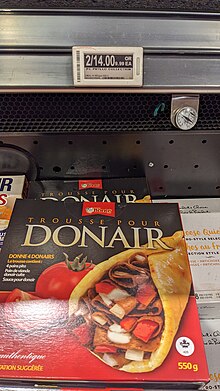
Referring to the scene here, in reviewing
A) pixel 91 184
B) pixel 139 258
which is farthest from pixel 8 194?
pixel 139 258

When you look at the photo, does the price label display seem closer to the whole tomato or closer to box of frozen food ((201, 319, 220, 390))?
the whole tomato

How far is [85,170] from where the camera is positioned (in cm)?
86

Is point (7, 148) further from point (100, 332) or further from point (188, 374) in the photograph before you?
point (188, 374)

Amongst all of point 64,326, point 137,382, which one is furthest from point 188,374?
point 64,326

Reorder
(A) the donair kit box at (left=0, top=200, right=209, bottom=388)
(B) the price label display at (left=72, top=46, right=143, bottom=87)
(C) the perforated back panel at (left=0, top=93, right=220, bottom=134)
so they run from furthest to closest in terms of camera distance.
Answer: (C) the perforated back panel at (left=0, top=93, right=220, bottom=134), (B) the price label display at (left=72, top=46, right=143, bottom=87), (A) the donair kit box at (left=0, top=200, right=209, bottom=388)

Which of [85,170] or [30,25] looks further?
[85,170]

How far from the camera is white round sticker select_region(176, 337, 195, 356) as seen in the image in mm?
507

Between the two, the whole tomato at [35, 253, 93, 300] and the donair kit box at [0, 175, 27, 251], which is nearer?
the whole tomato at [35, 253, 93, 300]

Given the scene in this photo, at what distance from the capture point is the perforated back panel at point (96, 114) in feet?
2.60

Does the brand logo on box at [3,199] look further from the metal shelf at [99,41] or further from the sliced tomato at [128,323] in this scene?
the sliced tomato at [128,323]

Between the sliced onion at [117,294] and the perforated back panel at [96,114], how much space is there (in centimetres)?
35

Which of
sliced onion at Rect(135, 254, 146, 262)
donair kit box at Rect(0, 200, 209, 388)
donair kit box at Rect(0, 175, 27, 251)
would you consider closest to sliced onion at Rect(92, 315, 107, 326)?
donair kit box at Rect(0, 200, 209, 388)

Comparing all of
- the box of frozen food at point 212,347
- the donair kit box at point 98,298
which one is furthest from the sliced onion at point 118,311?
the box of frozen food at point 212,347

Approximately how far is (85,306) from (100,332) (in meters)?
0.04
